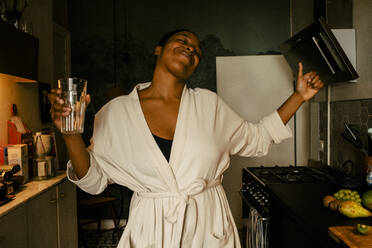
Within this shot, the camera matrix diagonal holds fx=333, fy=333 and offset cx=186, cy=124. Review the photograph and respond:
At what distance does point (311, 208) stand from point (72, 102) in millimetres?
1236

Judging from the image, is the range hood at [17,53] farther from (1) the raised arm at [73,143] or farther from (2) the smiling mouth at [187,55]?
(2) the smiling mouth at [187,55]

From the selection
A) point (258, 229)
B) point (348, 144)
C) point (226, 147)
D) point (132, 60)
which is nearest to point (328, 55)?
point (348, 144)

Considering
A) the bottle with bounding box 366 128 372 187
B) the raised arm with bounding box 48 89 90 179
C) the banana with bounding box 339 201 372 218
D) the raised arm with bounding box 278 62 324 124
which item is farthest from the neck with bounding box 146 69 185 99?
the bottle with bounding box 366 128 372 187

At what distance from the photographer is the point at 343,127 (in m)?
2.62

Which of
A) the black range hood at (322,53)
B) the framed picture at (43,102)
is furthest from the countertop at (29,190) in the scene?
the black range hood at (322,53)

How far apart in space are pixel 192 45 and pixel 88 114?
10.3 feet

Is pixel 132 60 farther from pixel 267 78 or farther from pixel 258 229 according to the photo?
pixel 258 229

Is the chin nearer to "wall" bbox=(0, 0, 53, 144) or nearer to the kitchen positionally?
the kitchen

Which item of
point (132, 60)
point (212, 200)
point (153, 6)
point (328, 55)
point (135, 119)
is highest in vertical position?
point (153, 6)

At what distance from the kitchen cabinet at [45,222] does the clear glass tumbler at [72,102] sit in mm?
866

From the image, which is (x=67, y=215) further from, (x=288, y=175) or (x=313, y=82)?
(x=313, y=82)

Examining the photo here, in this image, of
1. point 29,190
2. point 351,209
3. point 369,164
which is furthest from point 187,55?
point 29,190

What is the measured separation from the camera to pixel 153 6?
406 cm

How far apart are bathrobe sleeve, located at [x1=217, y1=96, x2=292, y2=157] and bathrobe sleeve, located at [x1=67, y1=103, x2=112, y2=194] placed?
436 millimetres
